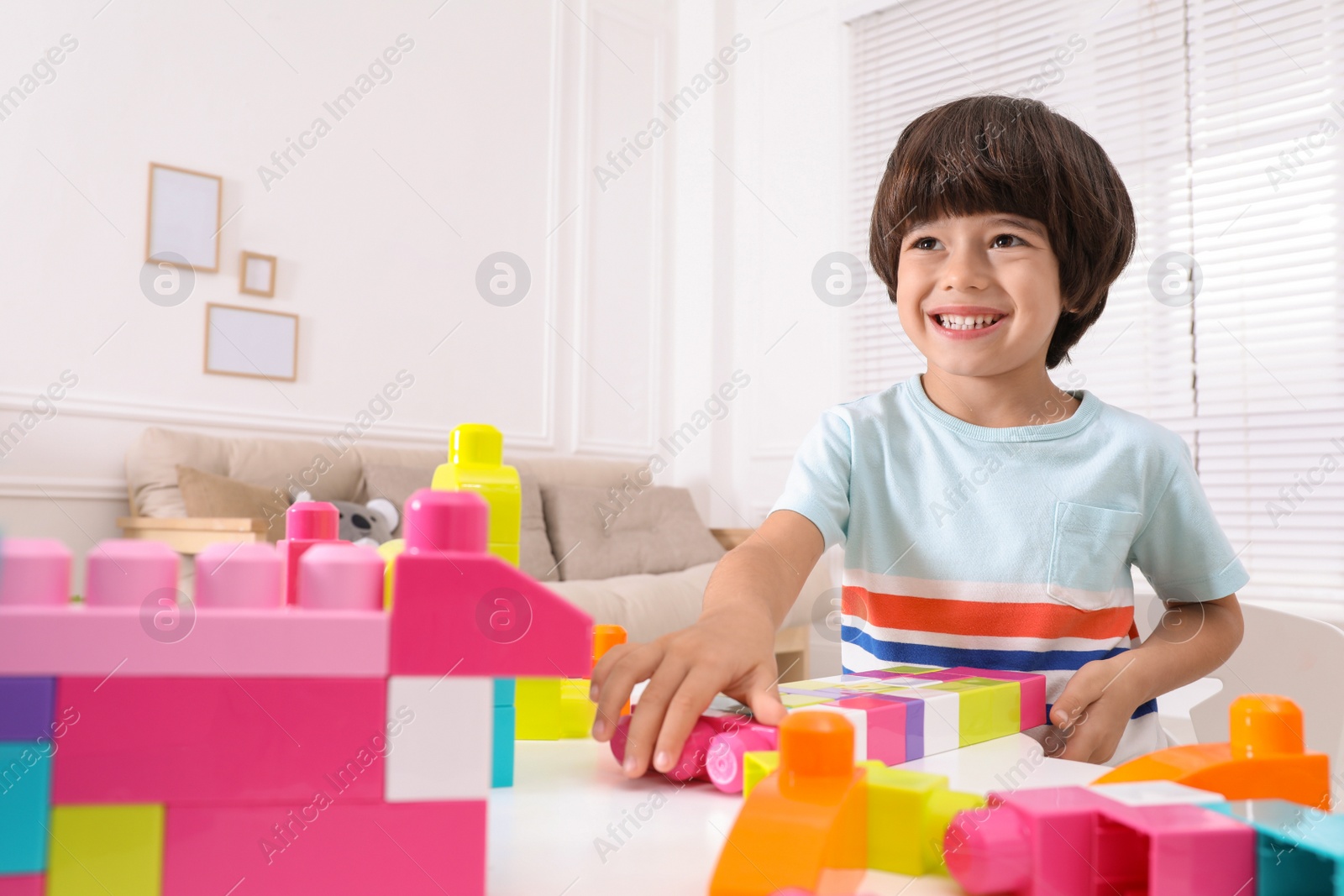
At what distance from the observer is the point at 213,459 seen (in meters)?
2.51

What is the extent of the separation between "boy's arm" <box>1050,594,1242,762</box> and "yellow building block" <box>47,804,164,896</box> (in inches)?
22.7

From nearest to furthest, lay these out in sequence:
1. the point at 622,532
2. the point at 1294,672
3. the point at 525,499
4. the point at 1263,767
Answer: the point at 1263,767 → the point at 1294,672 → the point at 525,499 → the point at 622,532

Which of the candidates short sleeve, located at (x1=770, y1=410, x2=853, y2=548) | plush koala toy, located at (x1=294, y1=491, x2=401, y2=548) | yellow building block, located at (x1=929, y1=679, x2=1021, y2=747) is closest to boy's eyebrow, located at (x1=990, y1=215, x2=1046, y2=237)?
short sleeve, located at (x1=770, y1=410, x2=853, y2=548)

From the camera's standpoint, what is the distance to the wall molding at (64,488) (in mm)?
2352

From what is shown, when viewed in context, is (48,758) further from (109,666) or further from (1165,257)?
(1165,257)

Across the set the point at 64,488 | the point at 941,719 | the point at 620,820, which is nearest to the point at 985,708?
the point at 941,719

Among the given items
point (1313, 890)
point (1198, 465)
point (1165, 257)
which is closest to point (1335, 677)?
point (1313, 890)

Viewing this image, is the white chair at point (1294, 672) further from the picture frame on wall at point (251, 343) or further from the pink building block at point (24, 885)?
the picture frame on wall at point (251, 343)

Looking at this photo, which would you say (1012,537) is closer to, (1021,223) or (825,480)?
(825,480)

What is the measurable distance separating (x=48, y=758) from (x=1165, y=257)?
121 inches

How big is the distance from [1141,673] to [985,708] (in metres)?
0.32

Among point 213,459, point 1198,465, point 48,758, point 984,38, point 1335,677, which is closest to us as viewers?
point 48,758

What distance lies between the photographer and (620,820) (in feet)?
1.36

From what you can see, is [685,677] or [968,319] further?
[968,319]
